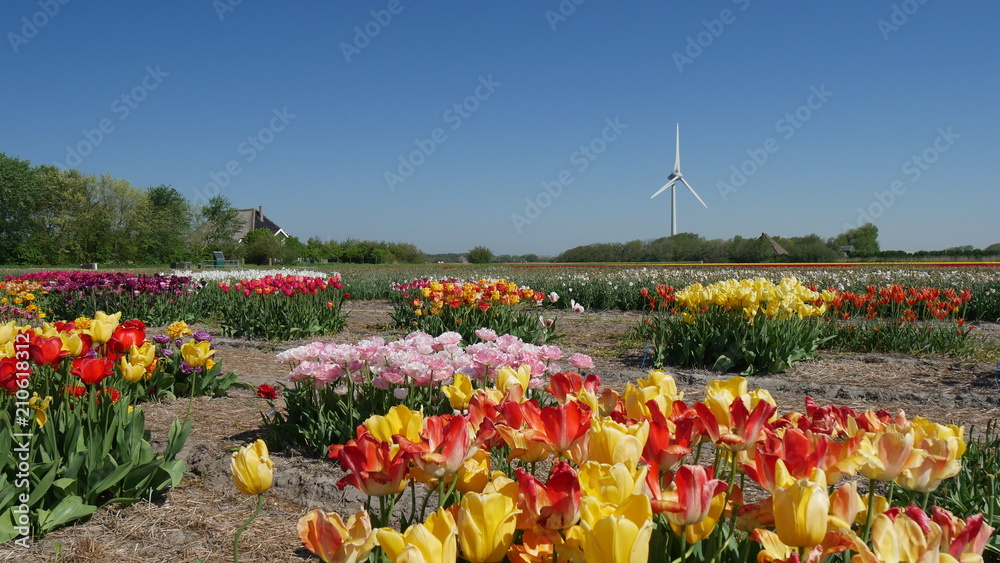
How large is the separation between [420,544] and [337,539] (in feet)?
0.52

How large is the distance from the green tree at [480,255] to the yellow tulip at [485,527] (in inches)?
1705

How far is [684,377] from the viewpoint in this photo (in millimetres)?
5742

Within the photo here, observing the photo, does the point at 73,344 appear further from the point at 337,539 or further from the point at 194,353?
the point at 337,539

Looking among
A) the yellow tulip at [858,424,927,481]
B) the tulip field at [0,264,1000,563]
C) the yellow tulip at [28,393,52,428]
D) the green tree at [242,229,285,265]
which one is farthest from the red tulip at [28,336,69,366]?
the green tree at [242,229,285,265]

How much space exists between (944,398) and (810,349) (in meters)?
1.60

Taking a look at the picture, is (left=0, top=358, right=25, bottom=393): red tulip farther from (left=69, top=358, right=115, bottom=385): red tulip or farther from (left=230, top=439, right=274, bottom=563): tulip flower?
(left=230, top=439, right=274, bottom=563): tulip flower

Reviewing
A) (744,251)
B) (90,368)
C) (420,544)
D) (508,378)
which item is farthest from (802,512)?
(744,251)

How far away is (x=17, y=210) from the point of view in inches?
1640

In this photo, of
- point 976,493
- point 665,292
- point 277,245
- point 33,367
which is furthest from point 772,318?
point 277,245

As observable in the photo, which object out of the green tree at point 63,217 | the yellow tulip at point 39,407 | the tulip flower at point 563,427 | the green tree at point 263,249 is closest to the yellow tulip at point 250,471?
the tulip flower at point 563,427

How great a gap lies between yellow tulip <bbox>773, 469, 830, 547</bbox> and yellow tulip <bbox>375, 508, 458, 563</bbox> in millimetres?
499

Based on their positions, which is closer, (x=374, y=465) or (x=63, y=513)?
(x=374, y=465)

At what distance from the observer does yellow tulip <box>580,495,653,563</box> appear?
821 mm

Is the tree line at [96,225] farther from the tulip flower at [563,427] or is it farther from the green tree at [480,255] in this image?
the tulip flower at [563,427]
